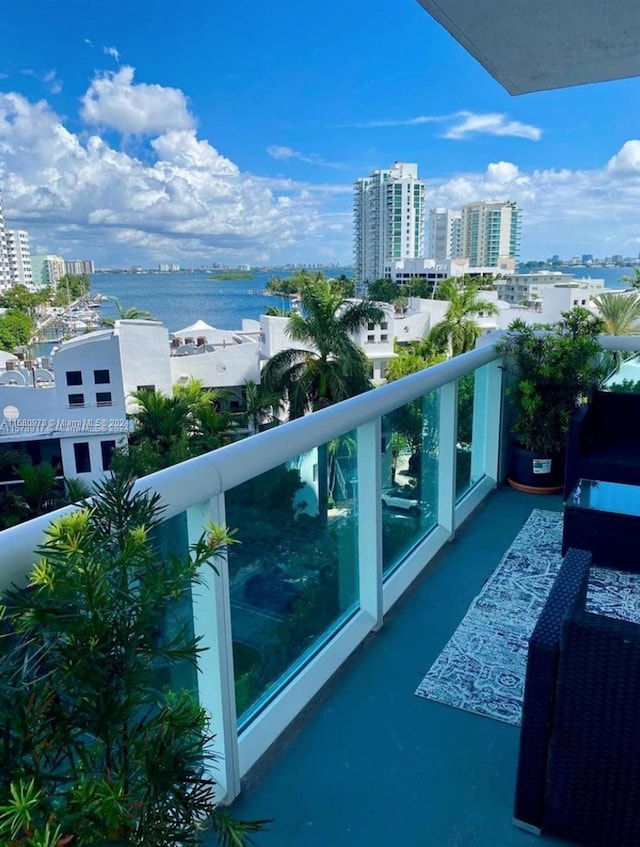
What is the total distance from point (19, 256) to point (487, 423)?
84050 mm

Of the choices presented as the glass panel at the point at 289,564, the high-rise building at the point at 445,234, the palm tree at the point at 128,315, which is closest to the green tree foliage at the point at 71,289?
the palm tree at the point at 128,315

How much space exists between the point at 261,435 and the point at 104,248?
7315 cm

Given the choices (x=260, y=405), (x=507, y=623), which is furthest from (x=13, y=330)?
(x=507, y=623)

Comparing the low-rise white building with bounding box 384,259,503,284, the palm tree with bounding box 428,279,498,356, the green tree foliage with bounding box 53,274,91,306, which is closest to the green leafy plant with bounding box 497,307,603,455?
the palm tree with bounding box 428,279,498,356

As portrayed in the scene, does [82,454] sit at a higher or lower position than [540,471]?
lower

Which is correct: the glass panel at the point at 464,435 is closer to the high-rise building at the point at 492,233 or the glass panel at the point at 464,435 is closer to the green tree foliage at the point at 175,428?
the green tree foliage at the point at 175,428

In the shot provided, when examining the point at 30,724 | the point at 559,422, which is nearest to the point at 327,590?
the point at 30,724

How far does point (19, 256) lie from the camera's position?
2968 inches

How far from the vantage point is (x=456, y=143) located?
84688mm

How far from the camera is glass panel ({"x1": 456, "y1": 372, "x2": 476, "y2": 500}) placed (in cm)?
333

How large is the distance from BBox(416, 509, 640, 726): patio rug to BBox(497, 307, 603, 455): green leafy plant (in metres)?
0.72

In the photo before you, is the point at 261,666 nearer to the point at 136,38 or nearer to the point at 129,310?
the point at 129,310

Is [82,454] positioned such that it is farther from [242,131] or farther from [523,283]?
[242,131]

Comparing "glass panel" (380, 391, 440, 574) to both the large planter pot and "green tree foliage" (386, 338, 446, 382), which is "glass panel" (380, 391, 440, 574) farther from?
"green tree foliage" (386, 338, 446, 382)
